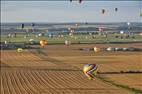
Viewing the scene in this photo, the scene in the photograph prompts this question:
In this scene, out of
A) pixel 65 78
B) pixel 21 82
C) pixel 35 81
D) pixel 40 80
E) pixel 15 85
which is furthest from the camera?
pixel 65 78

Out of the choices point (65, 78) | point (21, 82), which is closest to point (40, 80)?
point (21, 82)

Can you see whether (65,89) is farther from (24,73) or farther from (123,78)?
(24,73)

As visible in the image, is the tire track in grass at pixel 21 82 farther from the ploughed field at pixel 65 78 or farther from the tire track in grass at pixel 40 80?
the tire track in grass at pixel 40 80

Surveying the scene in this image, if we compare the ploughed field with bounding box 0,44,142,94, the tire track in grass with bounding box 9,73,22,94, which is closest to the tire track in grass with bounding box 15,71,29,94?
the ploughed field with bounding box 0,44,142,94

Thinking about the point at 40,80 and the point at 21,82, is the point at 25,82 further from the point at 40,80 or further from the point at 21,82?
the point at 40,80

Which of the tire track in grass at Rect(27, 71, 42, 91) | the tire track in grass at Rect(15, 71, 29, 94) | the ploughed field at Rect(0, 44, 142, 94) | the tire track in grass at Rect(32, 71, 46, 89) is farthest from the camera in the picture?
the tire track in grass at Rect(32, 71, 46, 89)

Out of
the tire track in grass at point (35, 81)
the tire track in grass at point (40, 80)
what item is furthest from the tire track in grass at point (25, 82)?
the tire track in grass at point (40, 80)

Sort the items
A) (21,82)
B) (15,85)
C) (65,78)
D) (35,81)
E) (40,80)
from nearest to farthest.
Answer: (15,85)
(21,82)
(35,81)
(40,80)
(65,78)

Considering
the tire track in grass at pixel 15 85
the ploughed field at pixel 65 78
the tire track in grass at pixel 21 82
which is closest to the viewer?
the tire track in grass at pixel 15 85

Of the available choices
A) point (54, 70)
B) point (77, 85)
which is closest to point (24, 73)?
point (54, 70)

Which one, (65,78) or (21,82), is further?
(65,78)

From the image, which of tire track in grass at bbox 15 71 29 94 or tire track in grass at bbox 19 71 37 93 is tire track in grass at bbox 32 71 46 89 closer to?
tire track in grass at bbox 19 71 37 93
